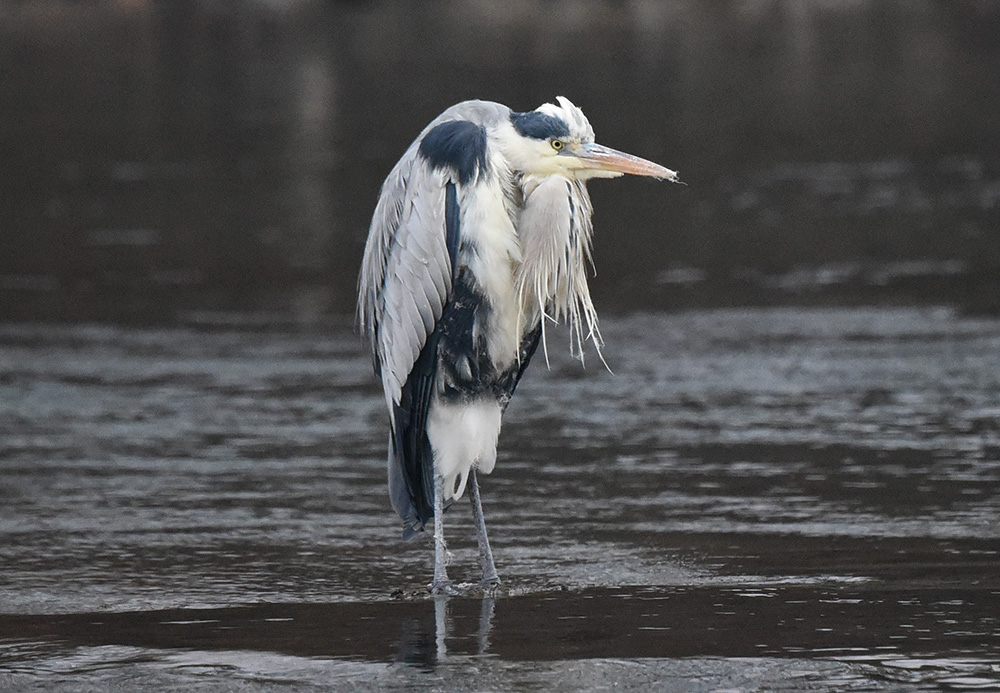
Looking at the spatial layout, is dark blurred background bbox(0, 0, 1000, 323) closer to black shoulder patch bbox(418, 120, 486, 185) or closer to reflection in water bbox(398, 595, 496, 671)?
black shoulder patch bbox(418, 120, 486, 185)

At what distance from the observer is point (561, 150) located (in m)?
6.95

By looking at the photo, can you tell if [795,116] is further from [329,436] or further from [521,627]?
[521,627]

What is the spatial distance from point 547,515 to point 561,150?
1941 millimetres

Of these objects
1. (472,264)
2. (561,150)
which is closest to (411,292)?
(472,264)

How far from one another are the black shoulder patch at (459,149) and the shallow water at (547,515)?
60.2 inches

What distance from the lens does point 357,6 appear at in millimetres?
60344

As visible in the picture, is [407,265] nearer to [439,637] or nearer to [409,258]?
[409,258]

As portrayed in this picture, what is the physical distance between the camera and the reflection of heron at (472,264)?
271 inches

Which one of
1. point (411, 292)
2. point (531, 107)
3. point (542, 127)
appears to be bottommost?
point (411, 292)

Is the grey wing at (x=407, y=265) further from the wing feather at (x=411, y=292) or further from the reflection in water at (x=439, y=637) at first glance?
the reflection in water at (x=439, y=637)

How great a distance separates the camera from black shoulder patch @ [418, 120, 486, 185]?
6.84 metres

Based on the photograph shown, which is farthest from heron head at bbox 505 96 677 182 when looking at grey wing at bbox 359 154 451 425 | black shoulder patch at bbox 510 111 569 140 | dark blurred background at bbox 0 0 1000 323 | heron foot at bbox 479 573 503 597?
dark blurred background at bbox 0 0 1000 323

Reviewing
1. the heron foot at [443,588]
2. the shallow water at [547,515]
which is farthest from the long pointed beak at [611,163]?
the heron foot at [443,588]

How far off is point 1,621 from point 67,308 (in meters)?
7.42
